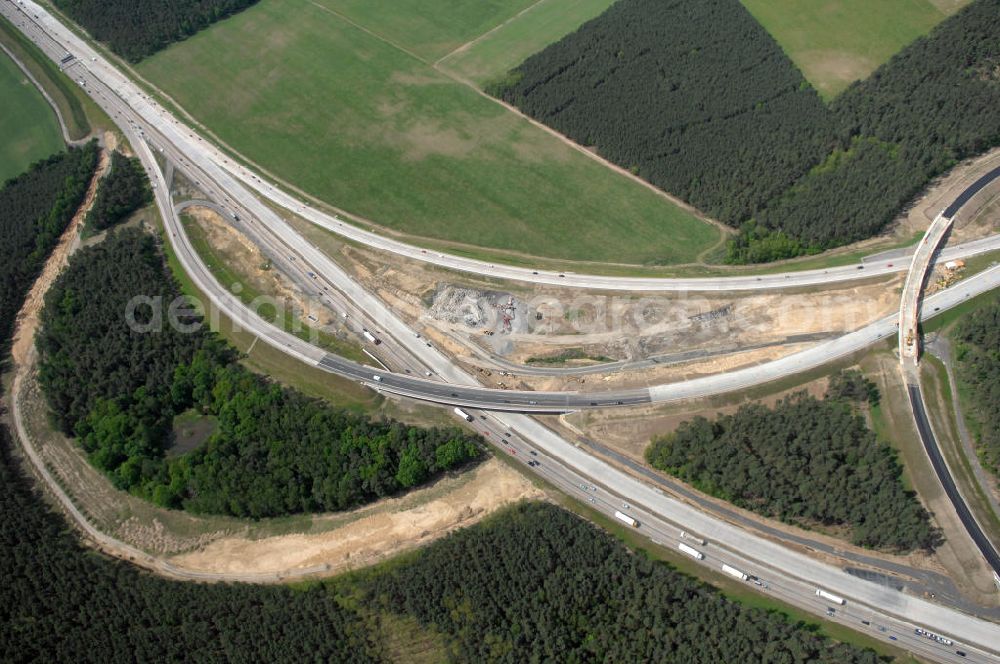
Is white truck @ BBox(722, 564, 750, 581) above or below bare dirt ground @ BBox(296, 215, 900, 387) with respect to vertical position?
below

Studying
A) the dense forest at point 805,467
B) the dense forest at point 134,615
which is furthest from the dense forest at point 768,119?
the dense forest at point 134,615

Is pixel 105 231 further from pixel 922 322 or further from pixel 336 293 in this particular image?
pixel 922 322

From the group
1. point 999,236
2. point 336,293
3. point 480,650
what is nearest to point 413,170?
point 336,293

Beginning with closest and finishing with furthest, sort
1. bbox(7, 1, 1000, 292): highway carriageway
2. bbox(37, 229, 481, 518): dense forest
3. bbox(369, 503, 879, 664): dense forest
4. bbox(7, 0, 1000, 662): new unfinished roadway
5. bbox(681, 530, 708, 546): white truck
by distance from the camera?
bbox(369, 503, 879, 664): dense forest → bbox(7, 0, 1000, 662): new unfinished roadway → bbox(681, 530, 708, 546): white truck → bbox(37, 229, 481, 518): dense forest → bbox(7, 1, 1000, 292): highway carriageway

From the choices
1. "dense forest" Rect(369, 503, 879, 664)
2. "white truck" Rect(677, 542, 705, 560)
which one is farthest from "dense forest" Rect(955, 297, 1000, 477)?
"white truck" Rect(677, 542, 705, 560)

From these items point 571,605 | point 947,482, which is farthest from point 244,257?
point 947,482

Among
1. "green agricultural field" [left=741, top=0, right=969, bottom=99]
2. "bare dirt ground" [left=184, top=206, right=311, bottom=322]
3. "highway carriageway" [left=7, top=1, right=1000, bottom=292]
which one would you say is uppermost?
"green agricultural field" [left=741, top=0, right=969, bottom=99]

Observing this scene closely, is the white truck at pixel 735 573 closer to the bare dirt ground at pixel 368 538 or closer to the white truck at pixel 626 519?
the white truck at pixel 626 519

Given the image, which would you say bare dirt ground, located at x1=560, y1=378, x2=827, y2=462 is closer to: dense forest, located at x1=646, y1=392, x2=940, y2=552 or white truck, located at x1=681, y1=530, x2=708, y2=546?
dense forest, located at x1=646, y1=392, x2=940, y2=552
